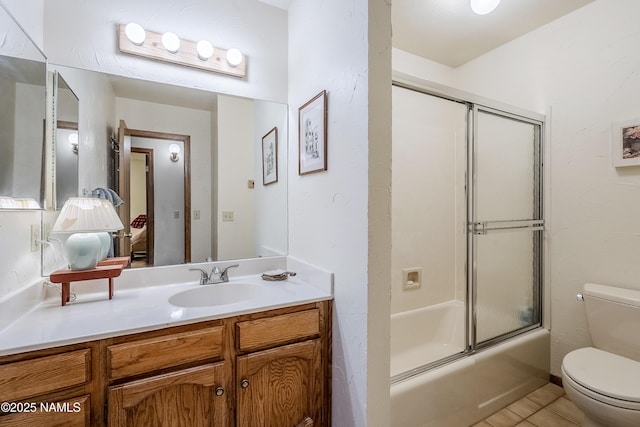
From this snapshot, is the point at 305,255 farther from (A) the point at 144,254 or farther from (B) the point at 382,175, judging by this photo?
(A) the point at 144,254

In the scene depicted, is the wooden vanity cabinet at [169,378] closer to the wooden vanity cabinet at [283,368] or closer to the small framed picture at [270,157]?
the wooden vanity cabinet at [283,368]

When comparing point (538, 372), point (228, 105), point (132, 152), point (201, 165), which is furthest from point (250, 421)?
point (538, 372)

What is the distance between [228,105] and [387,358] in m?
1.59

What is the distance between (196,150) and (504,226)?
2.07 metres

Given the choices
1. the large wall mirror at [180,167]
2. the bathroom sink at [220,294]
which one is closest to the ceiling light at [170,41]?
the large wall mirror at [180,167]

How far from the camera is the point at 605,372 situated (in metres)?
1.36

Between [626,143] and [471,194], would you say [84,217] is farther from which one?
[626,143]

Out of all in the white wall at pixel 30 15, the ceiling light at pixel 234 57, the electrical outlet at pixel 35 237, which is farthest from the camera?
the ceiling light at pixel 234 57

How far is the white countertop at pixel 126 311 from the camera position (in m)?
0.88

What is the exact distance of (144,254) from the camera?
1.50 metres

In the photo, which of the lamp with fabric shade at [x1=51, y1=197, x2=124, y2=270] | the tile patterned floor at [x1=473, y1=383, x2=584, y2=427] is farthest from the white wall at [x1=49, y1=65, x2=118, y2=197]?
the tile patterned floor at [x1=473, y1=383, x2=584, y2=427]

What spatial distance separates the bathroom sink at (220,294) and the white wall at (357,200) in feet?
1.41

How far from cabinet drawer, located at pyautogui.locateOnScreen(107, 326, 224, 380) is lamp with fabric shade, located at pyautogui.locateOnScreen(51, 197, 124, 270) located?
1.60 ft

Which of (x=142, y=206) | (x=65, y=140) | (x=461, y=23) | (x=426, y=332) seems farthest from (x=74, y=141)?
(x=426, y=332)
